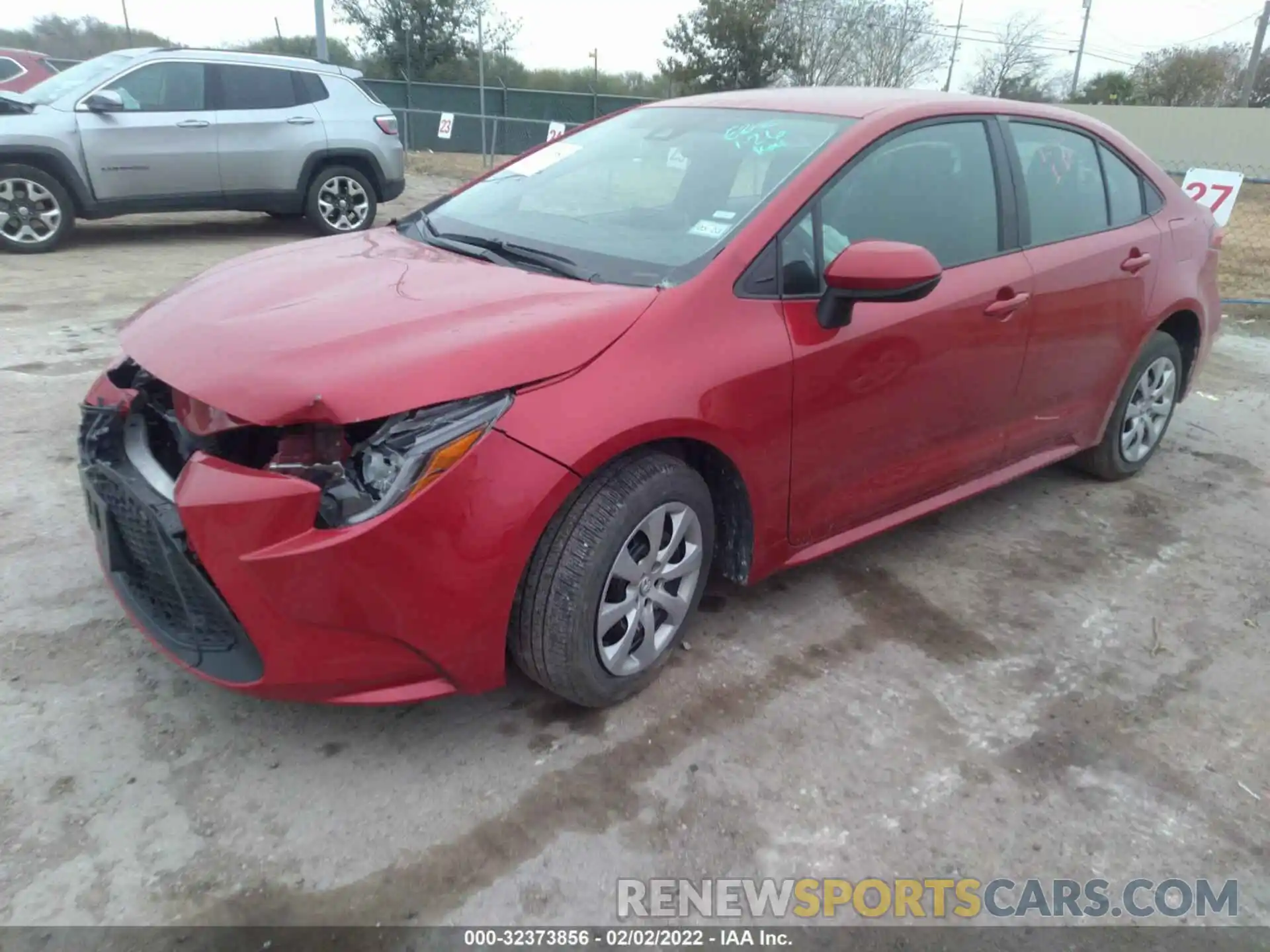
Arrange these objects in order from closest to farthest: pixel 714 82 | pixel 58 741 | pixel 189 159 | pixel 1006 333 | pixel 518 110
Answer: pixel 58 741 → pixel 1006 333 → pixel 189 159 → pixel 518 110 → pixel 714 82

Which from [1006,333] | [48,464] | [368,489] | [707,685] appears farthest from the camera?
[48,464]

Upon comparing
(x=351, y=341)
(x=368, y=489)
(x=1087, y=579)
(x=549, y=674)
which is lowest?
(x=1087, y=579)

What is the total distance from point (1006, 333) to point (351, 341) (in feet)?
7.49

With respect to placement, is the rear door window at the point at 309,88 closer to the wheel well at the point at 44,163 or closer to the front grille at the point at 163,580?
the wheel well at the point at 44,163

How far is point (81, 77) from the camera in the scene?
852cm

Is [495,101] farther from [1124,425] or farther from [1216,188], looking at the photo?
[1124,425]

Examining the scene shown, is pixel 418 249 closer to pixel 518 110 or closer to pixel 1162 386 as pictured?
pixel 1162 386

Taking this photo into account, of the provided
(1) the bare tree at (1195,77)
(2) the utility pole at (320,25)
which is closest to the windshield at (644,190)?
(2) the utility pole at (320,25)

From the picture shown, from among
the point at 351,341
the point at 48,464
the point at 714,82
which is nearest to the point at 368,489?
→ the point at 351,341

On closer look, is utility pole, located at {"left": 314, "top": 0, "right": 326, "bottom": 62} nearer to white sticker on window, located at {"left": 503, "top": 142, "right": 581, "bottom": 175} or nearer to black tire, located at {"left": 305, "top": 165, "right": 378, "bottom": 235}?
black tire, located at {"left": 305, "top": 165, "right": 378, "bottom": 235}

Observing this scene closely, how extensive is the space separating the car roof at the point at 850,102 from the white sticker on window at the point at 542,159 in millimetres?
423

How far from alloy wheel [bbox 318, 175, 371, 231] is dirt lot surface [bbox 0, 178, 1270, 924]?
6.56m

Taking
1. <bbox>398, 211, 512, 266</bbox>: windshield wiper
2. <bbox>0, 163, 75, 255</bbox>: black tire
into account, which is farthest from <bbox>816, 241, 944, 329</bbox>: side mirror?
<bbox>0, 163, 75, 255</bbox>: black tire

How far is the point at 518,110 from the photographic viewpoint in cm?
3022
